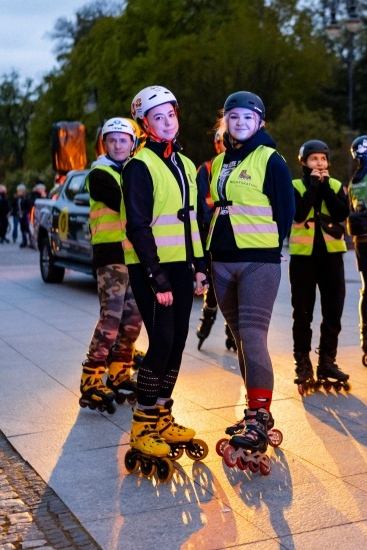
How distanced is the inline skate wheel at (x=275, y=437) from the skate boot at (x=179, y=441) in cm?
43

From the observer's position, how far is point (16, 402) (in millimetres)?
6832

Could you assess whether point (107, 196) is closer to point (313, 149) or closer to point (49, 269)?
point (313, 149)

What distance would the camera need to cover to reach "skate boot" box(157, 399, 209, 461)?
5.36 m

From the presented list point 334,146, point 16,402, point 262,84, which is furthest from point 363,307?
point 262,84

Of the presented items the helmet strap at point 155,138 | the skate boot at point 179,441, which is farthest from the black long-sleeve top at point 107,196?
the skate boot at point 179,441

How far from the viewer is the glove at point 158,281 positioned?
5.02 meters

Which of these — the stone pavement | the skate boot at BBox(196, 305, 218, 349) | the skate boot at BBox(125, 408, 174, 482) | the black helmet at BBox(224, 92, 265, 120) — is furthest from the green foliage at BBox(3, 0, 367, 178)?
the skate boot at BBox(125, 408, 174, 482)

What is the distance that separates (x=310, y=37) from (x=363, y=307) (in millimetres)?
43789

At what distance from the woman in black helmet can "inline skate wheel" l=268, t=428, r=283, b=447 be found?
2.62 metres

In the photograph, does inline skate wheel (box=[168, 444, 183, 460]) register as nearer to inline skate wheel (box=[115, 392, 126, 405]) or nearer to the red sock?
the red sock

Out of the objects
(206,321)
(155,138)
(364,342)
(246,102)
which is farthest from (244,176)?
(206,321)

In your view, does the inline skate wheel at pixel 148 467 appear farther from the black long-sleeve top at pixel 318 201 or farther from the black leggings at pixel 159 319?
the black long-sleeve top at pixel 318 201

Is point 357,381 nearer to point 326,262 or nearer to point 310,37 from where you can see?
point 326,262

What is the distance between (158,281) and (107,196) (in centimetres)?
159
